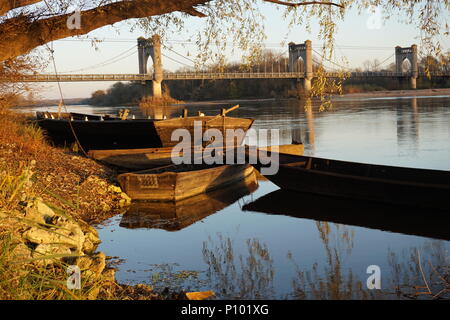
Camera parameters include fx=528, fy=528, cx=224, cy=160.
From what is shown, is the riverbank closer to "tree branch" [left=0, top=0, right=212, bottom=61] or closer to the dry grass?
the dry grass

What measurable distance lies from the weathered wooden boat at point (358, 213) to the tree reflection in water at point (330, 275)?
2.84 feet

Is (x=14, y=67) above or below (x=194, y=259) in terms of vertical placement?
above

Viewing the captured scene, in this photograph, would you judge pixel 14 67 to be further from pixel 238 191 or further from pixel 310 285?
pixel 310 285

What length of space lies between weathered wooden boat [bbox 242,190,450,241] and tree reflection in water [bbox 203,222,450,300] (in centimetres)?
87

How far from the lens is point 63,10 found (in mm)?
8281

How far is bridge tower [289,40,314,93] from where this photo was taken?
8619 centimetres

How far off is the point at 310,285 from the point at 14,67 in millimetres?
9574

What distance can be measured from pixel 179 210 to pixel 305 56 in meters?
83.3

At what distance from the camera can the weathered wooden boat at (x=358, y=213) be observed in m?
9.14

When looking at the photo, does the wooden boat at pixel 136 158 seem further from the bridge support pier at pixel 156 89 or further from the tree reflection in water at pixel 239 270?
the bridge support pier at pixel 156 89

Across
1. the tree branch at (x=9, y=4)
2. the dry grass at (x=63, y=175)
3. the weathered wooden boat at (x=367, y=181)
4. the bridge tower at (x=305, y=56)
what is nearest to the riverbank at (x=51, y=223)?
the dry grass at (x=63, y=175)
